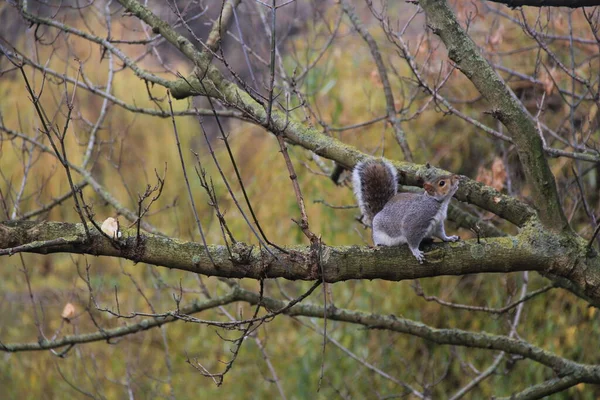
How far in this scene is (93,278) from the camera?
6.30 metres

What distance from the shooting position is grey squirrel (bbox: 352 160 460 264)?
2.33 m

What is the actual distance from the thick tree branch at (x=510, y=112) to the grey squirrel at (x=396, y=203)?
12.5 inches

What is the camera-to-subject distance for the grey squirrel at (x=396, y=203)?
2.33 m

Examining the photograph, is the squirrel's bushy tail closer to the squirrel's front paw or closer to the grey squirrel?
the grey squirrel

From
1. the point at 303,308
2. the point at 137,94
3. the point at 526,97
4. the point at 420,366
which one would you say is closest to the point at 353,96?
the point at 526,97

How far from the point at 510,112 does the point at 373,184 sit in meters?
0.61

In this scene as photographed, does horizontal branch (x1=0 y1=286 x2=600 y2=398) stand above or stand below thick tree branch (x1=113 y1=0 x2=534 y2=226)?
below

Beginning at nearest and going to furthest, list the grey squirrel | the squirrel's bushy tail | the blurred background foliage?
the grey squirrel < the squirrel's bushy tail < the blurred background foliage

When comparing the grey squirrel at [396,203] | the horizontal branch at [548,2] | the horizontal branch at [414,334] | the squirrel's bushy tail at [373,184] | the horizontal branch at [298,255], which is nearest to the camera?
the horizontal branch at [298,255]

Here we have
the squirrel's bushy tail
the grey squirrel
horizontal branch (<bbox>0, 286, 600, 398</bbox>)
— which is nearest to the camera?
the grey squirrel

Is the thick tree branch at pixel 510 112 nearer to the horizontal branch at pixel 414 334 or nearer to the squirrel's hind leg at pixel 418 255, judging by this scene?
the squirrel's hind leg at pixel 418 255

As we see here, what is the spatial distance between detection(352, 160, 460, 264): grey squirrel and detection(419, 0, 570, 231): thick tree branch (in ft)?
1.04

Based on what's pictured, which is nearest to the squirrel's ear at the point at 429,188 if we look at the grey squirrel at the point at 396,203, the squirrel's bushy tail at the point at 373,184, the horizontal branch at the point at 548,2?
the grey squirrel at the point at 396,203

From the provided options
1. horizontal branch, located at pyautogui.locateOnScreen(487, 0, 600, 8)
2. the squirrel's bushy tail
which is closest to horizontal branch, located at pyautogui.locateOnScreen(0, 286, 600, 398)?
the squirrel's bushy tail
